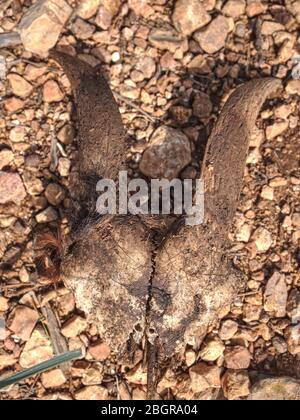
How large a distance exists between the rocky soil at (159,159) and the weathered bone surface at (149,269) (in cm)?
44

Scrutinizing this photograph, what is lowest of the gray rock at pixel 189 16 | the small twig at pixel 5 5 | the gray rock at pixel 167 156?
the gray rock at pixel 167 156

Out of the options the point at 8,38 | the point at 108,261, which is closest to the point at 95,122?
the point at 108,261

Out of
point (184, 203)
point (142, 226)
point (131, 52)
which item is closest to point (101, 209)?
point (142, 226)

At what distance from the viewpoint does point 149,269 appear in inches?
120

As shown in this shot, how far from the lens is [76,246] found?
309 cm

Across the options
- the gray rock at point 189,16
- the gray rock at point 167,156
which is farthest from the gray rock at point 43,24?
the gray rock at point 167,156

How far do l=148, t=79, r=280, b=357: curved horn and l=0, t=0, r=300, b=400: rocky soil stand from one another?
456mm

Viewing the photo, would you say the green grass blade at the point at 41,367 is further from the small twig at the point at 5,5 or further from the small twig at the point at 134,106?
the small twig at the point at 5,5

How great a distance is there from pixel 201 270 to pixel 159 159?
103 cm

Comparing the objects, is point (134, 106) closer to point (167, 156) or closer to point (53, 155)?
point (167, 156)

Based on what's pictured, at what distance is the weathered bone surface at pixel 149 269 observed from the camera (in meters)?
3.03

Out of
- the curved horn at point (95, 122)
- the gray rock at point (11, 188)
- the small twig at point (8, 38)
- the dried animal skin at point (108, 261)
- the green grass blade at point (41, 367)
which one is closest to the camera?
the dried animal skin at point (108, 261)

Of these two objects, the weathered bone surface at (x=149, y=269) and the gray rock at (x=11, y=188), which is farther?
the gray rock at (x=11, y=188)
